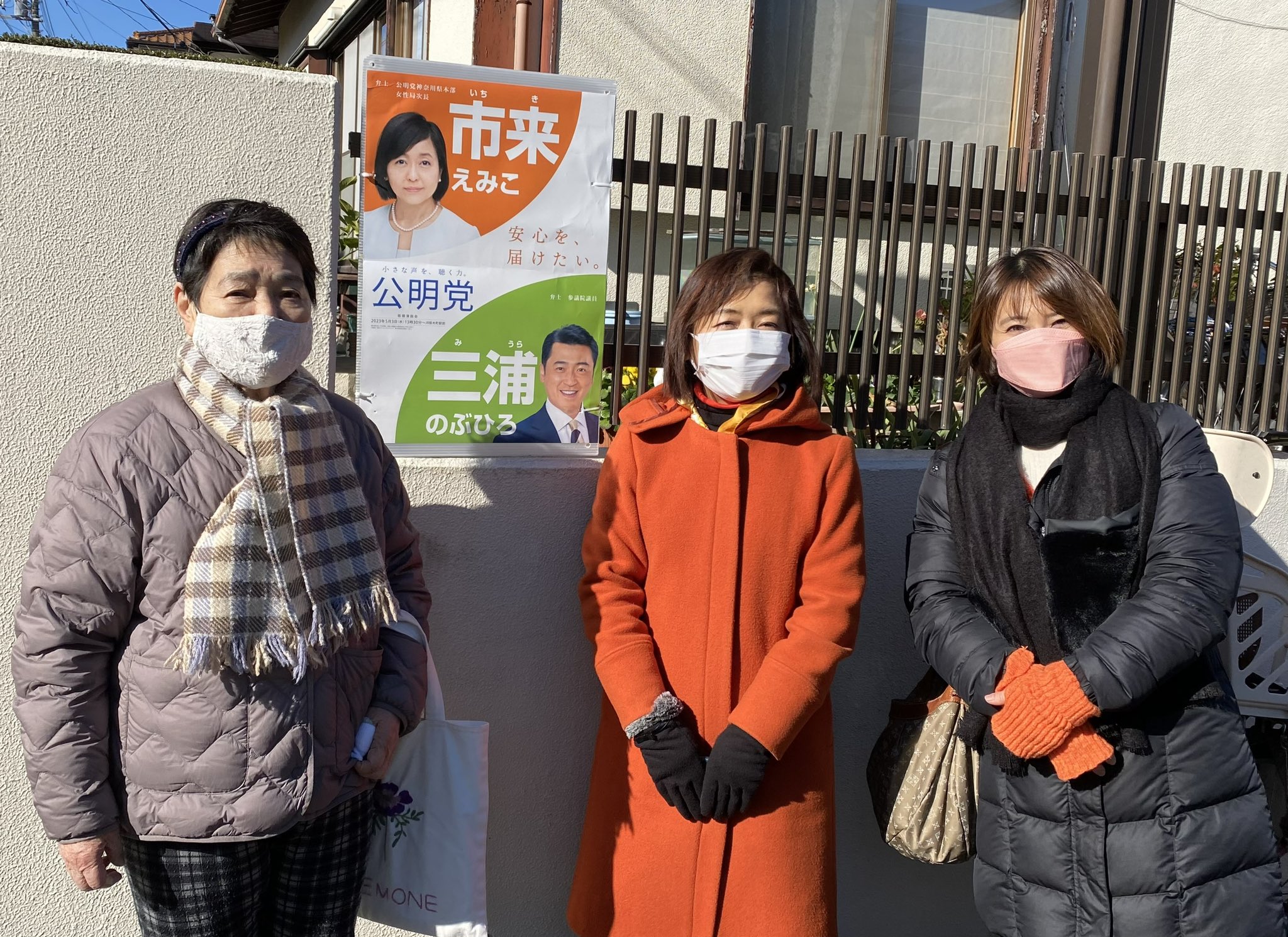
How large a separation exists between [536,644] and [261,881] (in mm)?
1076

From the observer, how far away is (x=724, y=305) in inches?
97.0

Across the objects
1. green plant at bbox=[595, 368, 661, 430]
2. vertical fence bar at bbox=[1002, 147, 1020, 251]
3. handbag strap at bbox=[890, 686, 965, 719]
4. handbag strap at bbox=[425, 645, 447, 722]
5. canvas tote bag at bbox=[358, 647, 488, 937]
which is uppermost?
vertical fence bar at bbox=[1002, 147, 1020, 251]

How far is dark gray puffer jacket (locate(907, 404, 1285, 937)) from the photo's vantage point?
2172mm

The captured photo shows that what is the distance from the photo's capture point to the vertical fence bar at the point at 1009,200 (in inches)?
137

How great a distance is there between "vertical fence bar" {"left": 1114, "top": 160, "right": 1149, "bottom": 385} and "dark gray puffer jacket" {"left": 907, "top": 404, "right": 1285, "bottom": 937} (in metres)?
1.56

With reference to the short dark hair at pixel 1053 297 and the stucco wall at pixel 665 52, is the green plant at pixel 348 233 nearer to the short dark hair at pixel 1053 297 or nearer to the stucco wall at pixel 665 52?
the short dark hair at pixel 1053 297

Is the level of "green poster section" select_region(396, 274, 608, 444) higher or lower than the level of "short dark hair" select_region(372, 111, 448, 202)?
lower

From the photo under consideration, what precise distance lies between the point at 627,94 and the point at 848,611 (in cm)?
447

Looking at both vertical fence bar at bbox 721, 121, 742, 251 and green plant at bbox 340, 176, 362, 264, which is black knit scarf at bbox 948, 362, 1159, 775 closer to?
vertical fence bar at bbox 721, 121, 742, 251

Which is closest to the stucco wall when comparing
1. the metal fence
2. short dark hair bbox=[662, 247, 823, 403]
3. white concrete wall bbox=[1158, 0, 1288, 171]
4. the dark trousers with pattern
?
the metal fence

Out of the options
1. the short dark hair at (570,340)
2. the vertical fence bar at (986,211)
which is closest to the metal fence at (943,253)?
the vertical fence bar at (986,211)

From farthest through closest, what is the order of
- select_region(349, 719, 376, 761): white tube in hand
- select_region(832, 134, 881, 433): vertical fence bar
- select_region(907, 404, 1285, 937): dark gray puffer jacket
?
select_region(832, 134, 881, 433): vertical fence bar
select_region(907, 404, 1285, 937): dark gray puffer jacket
select_region(349, 719, 376, 761): white tube in hand

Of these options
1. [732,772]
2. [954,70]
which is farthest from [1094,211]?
[954,70]

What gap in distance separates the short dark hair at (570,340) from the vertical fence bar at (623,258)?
15 centimetres
